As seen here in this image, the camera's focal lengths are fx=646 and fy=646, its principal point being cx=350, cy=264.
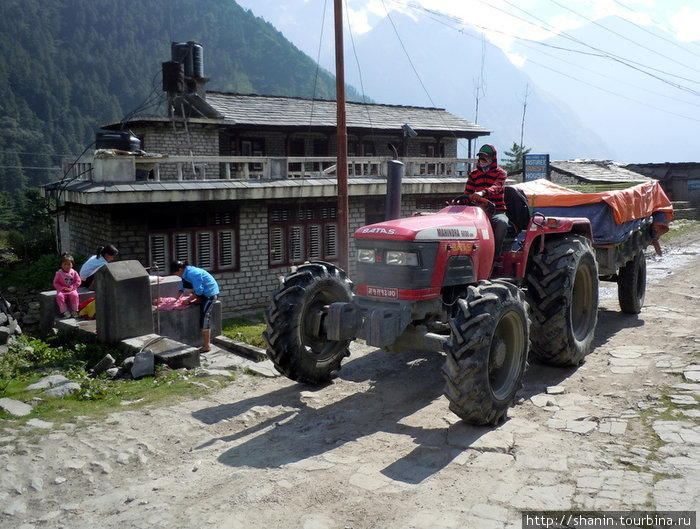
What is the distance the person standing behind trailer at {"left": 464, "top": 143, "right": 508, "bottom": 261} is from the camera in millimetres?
8273

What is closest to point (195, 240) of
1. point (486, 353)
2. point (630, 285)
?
point (630, 285)

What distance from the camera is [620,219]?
10711 mm

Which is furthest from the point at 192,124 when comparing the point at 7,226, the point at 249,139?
the point at 7,226

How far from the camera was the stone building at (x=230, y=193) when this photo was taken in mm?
14445

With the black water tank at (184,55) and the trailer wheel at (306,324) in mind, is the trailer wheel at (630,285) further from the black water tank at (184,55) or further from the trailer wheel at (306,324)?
the black water tank at (184,55)

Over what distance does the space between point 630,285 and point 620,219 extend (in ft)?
5.74

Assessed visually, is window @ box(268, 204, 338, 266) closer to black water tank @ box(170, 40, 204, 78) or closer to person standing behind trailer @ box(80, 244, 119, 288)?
person standing behind trailer @ box(80, 244, 119, 288)

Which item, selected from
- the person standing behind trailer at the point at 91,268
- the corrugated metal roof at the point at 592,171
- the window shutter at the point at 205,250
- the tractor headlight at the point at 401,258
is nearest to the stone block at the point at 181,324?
the person standing behind trailer at the point at 91,268

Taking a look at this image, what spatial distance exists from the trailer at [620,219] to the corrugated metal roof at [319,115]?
1277cm

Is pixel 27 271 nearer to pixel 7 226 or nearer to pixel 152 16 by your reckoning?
pixel 7 226

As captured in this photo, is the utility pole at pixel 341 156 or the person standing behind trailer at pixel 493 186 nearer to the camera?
the person standing behind trailer at pixel 493 186

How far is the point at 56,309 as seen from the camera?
11539mm

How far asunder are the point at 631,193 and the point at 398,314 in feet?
21.5

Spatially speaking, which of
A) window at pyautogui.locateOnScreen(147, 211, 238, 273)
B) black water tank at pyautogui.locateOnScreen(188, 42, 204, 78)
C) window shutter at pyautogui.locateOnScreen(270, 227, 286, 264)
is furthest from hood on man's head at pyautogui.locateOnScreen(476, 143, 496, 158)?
black water tank at pyautogui.locateOnScreen(188, 42, 204, 78)
